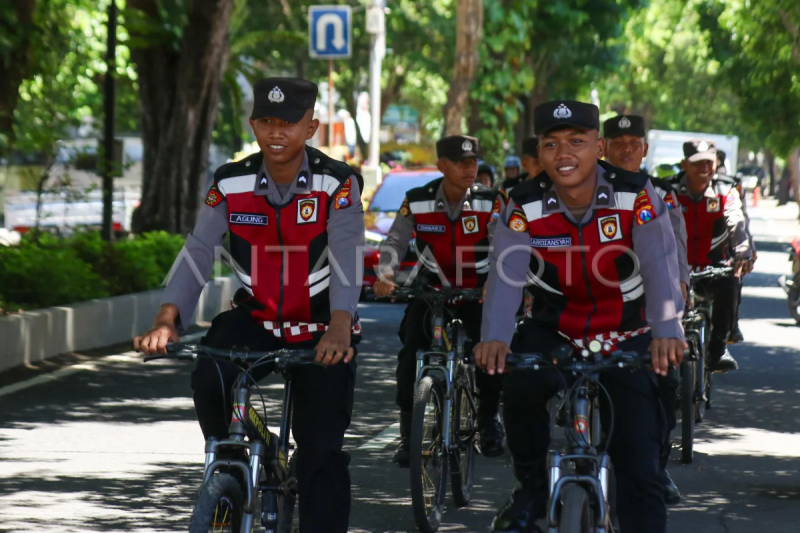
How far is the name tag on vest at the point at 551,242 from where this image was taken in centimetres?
492

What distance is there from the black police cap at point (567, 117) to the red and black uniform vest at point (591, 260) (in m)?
0.23

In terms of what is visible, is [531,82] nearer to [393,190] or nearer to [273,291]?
[393,190]

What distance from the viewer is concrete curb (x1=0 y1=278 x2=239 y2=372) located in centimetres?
1138

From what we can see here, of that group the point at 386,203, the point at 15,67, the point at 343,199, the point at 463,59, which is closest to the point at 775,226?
the point at 463,59

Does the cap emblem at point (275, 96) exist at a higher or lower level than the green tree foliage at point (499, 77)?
lower

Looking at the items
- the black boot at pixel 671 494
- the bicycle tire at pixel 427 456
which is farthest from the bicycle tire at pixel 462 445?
the black boot at pixel 671 494

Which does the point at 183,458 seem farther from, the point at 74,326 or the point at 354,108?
the point at 354,108

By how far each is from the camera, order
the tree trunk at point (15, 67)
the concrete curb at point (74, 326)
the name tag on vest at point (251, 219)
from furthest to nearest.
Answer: the tree trunk at point (15, 67) < the concrete curb at point (74, 326) < the name tag on vest at point (251, 219)

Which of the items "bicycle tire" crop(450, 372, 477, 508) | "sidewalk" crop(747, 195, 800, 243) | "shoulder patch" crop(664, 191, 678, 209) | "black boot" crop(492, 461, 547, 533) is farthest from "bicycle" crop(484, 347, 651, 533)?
"sidewalk" crop(747, 195, 800, 243)

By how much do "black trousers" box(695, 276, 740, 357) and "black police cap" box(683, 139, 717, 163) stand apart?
1.09 metres

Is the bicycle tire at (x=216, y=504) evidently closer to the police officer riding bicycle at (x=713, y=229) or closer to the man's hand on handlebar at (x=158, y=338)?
the man's hand on handlebar at (x=158, y=338)

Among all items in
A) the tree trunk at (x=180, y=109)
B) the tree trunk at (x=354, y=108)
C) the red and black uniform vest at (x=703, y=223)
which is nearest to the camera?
the red and black uniform vest at (x=703, y=223)

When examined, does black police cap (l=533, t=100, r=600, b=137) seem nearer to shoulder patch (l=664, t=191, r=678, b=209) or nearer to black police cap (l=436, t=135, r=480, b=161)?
shoulder patch (l=664, t=191, r=678, b=209)

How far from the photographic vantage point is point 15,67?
515 inches
